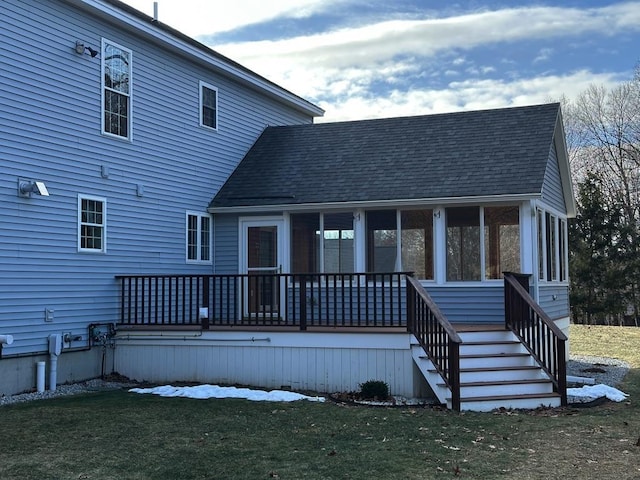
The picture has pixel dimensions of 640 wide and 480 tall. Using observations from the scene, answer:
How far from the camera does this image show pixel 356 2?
16844 mm

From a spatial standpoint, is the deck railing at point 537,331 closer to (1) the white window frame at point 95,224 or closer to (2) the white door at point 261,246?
(2) the white door at point 261,246

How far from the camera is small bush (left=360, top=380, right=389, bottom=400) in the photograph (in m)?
9.73

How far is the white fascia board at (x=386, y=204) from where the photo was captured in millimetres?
12178

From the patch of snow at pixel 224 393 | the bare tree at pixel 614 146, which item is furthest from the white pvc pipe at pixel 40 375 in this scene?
the bare tree at pixel 614 146

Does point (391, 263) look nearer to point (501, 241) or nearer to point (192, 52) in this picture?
point (501, 241)

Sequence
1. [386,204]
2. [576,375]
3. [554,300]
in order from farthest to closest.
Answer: [554,300] → [386,204] → [576,375]

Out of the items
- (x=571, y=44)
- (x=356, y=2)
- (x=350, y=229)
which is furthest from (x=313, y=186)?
(x=571, y=44)

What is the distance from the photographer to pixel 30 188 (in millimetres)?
10164

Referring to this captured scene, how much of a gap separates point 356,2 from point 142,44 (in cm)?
621

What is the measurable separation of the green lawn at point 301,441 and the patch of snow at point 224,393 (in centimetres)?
38

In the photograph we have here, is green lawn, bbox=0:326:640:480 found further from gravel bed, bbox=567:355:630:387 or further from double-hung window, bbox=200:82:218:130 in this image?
double-hung window, bbox=200:82:218:130

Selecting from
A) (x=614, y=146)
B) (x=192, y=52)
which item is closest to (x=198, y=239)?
(x=192, y=52)

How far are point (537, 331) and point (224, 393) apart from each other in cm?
451

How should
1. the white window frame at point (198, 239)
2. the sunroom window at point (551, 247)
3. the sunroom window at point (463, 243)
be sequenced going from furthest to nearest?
the white window frame at point (198, 239) < the sunroom window at point (551, 247) < the sunroom window at point (463, 243)
